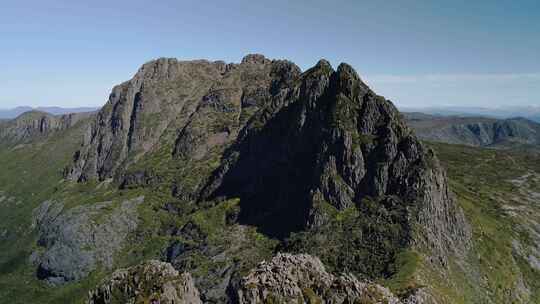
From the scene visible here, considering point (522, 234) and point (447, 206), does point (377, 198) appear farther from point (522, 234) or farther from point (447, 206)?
point (522, 234)

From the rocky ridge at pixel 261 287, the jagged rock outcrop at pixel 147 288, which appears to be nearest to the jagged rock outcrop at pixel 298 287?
the rocky ridge at pixel 261 287

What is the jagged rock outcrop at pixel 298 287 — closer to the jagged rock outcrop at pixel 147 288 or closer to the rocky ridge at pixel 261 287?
the rocky ridge at pixel 261 287

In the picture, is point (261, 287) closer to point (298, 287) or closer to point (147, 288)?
point (298, 287)

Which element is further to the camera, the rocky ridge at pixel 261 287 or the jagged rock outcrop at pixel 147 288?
the rocky ridge at pixel 261 287

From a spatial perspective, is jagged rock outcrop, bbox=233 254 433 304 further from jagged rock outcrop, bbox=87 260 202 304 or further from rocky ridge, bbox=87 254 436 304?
jagged rock outcrop, bbox=87 260 202 304

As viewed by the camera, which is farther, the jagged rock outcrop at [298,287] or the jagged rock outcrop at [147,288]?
the jagged rock outcrop at [298,287]

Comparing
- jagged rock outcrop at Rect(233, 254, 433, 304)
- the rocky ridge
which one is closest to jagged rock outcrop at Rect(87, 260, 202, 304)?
the rocky ridge

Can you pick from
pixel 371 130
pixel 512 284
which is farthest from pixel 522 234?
pixel 371 130
